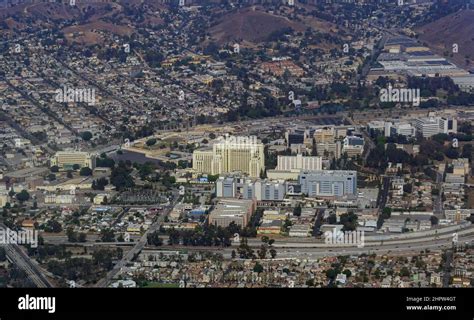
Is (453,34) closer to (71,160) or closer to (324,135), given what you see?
(324,135)

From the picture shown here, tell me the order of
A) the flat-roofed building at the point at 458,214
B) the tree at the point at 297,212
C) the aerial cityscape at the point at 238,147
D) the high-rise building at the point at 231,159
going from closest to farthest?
the aerial cityscape at the point at 238,147 < the flat-roofed building at the point at 458,214 < the tree at the point at 297,212 < the high-rise building at the point at 231,159

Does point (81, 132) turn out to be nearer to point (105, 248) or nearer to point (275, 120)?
point (275, 120)

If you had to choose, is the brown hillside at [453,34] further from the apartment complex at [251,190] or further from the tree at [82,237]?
the tree at [82,237]

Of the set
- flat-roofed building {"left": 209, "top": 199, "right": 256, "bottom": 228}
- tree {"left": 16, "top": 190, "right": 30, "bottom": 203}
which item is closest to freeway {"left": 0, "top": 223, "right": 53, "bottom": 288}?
flat-roofed building {"left": 209, "top": 199, "right": 256, "bottom": 228}

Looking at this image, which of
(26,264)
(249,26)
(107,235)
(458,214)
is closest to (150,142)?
(107,235)

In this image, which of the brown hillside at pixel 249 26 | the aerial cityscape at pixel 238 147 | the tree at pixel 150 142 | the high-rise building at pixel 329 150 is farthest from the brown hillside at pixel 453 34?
the tree at pixel 150 142
